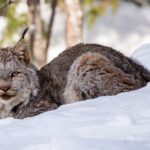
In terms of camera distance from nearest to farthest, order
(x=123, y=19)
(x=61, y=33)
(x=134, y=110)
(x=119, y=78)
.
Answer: (x=134, y=110) → (x=119, y=78) → (x=61, y=33) → (x=123, y=19)

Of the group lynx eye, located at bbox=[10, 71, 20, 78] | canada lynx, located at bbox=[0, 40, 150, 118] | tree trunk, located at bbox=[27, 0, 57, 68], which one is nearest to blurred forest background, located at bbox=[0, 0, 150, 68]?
tree trunk, located at bbox=[27, 0, 57, 68]

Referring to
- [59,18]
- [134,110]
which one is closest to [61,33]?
[59,18]

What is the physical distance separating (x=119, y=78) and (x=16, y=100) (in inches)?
44.2

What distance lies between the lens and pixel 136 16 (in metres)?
27.1

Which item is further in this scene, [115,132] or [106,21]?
[106,21]

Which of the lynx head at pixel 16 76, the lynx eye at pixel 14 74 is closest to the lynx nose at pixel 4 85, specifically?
the lynx head at pixel 16 76

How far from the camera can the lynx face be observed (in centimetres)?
727

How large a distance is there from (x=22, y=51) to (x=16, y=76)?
37 centimetres

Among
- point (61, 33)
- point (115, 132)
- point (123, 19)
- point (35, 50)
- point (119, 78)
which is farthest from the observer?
point (123, 19)

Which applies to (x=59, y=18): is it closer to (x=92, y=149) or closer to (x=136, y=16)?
(x=136, y=16)

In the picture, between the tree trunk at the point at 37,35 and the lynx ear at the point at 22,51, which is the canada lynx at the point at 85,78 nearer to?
the lynx ear at the point at 22,51

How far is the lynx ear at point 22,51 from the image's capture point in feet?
24.8

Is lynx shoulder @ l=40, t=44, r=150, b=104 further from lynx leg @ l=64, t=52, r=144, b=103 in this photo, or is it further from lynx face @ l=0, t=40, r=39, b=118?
lynx face @ l=0, t=40, r=39, b=118

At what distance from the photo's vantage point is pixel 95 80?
23.9 feet
